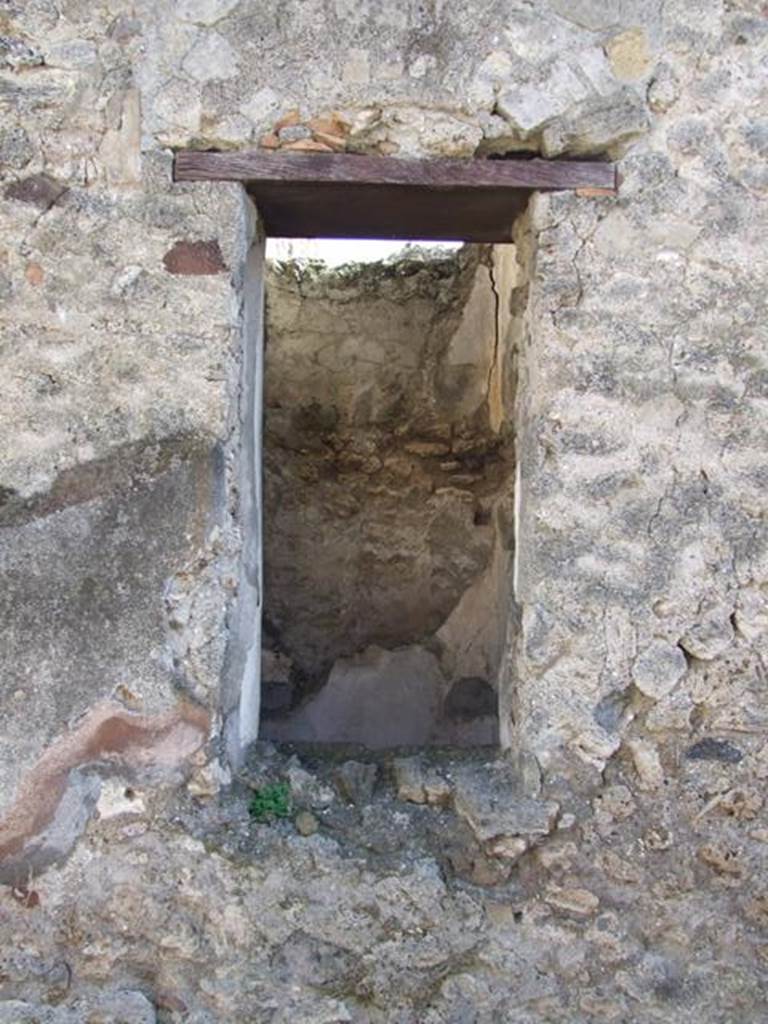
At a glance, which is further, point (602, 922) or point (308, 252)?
point (308, 252)

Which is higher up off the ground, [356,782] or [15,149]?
[15,149]

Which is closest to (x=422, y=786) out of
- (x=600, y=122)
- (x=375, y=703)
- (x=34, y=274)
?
(x=375, y=703)

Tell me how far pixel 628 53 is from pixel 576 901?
1965 mm

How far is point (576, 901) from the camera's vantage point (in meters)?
2.57

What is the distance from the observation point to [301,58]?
2.56 metres

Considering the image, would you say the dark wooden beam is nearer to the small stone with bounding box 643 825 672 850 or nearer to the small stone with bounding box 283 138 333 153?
the small stone with bounding box 283 138 333 153

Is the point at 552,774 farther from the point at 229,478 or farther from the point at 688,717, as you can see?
the point at 229,478

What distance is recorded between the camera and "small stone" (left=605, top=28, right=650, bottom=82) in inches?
102

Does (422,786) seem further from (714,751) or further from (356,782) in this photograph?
(714,751)

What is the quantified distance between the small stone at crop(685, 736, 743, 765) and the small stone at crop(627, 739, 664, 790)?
0.25ft

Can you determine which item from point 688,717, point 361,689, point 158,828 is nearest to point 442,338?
point 361,689

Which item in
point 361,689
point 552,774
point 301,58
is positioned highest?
point 301,58

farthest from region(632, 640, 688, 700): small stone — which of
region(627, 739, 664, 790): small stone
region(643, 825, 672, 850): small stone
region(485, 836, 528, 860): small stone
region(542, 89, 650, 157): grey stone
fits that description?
region(542, 89, 650, 157): grey stone

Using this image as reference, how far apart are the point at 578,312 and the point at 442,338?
62.2 inches
